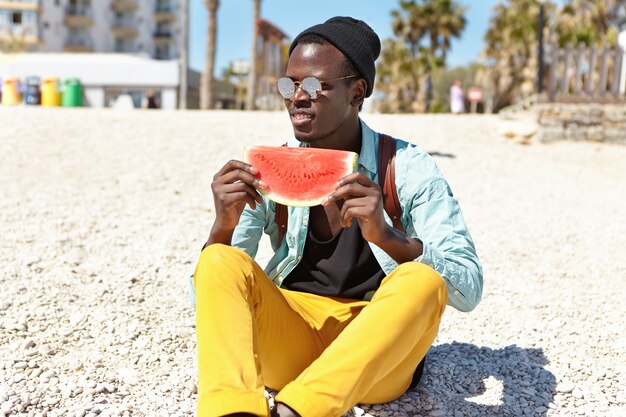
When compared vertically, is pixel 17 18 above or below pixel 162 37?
above

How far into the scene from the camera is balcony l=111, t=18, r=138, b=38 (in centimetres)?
5425

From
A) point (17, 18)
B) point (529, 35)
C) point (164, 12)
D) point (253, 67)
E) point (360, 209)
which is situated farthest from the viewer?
point (164, 12)

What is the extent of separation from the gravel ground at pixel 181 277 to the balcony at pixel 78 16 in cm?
4497

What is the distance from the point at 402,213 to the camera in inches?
103

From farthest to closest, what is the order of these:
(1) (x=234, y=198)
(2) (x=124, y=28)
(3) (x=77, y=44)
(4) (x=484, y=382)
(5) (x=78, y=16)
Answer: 1. (2) (x=124, y=28)
2. (3) (x=77, y=44)
3. (5) (x=78, y=16)
4. (4) (x=484, y=382)
5. (1) (x=234, y=198)

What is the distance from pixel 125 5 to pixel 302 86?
5696cm

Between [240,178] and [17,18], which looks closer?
[240,178]

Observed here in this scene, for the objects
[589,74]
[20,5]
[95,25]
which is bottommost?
[589,74]

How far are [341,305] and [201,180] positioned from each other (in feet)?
20.8

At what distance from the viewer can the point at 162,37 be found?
56625 mm

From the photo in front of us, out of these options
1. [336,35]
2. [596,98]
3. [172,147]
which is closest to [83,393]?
[336,35]

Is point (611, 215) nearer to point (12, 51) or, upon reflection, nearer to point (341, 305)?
point (341, 305)

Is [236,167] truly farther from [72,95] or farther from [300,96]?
[72,95]

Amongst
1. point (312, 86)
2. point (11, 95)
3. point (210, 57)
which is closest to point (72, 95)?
point (11, 95)
